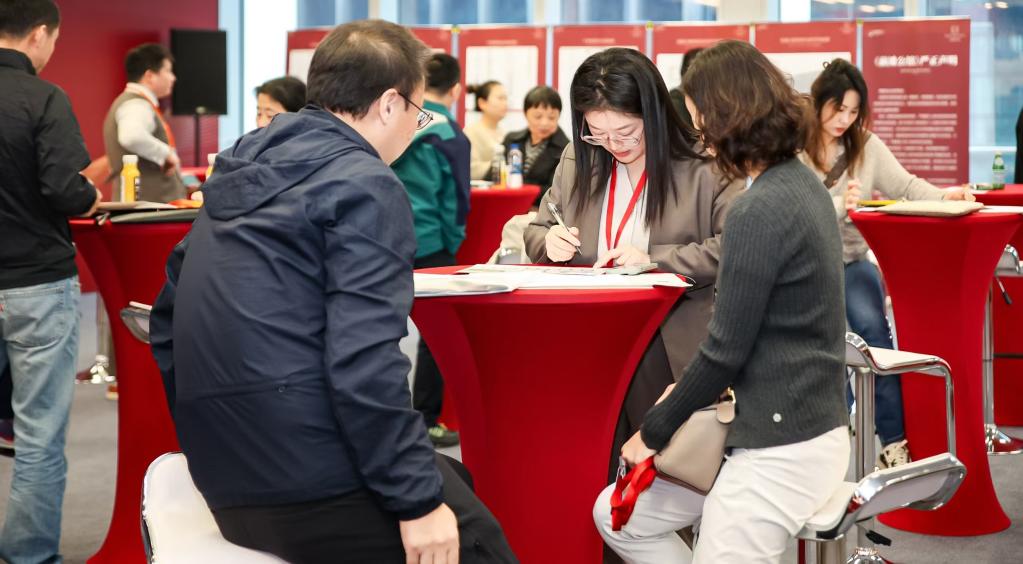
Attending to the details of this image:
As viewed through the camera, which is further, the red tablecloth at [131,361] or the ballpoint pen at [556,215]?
the red tablecloth at [131,361]

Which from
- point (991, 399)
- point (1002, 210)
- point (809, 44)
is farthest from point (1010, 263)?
point (809, 44)

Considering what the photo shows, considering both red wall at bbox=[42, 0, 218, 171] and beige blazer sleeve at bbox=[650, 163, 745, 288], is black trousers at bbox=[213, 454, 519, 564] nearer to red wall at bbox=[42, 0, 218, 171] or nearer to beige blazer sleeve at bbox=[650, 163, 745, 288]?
beige blazer sleeve at bbox=[650, 163, 745, 288]

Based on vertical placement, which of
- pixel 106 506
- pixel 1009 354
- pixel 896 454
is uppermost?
pixel 1009 354

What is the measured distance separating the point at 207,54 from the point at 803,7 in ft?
17.3

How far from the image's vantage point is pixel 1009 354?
16.8ft

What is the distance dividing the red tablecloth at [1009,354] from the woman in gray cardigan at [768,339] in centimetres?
325

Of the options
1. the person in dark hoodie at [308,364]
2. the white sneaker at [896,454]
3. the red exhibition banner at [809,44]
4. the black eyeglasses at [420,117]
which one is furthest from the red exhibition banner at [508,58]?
the person in dark hoodie at [308,364]

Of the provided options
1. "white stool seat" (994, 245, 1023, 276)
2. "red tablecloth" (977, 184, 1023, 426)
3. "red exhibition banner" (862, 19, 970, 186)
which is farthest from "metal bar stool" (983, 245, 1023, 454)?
"red exhibition banner" (862, 19, 970, 186)

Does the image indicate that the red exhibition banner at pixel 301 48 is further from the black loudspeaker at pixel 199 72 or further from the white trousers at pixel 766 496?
the white trousers at pixel 766 496

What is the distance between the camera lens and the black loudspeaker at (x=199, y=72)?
399 inches

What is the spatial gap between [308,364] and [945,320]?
2.60 meters

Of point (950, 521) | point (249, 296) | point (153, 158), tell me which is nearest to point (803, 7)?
point (153, 158)

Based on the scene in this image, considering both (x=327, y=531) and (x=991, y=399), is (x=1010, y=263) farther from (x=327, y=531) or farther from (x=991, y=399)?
(x=327, y=531)

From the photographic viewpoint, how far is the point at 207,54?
10.3 m
